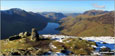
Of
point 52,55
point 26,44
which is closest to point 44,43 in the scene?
point 26,44

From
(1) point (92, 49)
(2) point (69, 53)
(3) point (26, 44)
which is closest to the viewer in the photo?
(2) point (69, 53)

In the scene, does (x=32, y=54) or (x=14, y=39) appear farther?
(x=14, y=39)

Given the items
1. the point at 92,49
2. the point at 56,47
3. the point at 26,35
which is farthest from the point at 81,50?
Result: the point at 26,35

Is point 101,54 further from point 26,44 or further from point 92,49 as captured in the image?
point 26,44

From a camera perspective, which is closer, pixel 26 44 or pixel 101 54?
pixel 101 54

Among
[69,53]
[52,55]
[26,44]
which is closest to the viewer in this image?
[52,55]

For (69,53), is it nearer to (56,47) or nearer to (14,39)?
(56,47)

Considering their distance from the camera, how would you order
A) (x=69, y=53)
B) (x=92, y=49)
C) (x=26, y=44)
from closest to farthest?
(x=69, y=53) → (x=92, y=49) → (x=26, y=44)

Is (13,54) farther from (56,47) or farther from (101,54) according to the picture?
(101,54)

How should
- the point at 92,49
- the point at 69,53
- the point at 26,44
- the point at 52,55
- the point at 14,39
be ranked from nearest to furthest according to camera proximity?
the point at 52,55 → the point at 69,53 → the point at 92,49 → the point at 26,44 → the point at 14,39
